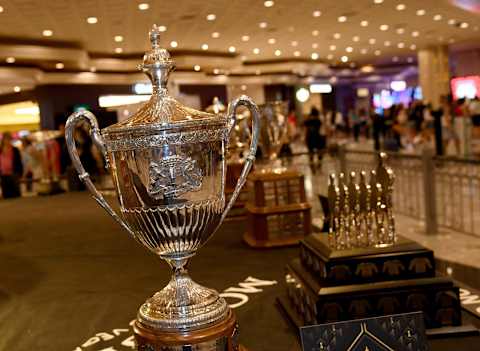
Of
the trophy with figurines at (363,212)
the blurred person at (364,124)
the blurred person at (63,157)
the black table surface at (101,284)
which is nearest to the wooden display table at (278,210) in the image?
the black table surface at (101,284)

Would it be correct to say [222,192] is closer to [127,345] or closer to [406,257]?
[406,257]

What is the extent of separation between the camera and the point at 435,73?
20.5 meters

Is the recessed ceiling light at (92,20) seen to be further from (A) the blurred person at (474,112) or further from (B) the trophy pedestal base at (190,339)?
(B) the trophy pedestal base at (190,339)

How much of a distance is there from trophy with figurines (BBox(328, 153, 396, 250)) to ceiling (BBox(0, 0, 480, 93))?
7498 millimetres

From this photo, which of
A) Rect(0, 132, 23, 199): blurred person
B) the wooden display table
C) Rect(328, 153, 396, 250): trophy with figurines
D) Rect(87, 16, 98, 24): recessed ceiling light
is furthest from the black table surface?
Rect(87, 16, 98, 24): recessed ceiling light

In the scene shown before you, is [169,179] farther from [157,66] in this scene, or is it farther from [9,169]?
[9,169]

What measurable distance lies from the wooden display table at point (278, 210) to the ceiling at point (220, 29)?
5.63 metres

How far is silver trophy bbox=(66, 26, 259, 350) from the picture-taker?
Answer: 1.63 metres

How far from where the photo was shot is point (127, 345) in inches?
118

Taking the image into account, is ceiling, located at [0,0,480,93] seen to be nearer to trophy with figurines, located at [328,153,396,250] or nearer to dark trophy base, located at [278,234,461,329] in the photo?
trophy with figurines, located at [328,153,396,250]

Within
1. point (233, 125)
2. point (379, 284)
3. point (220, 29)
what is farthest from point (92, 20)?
point (233, 125)

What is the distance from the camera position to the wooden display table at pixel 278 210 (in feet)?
16.8

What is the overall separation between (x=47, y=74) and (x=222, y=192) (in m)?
16.9

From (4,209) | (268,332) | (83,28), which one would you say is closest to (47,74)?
(83,28)
